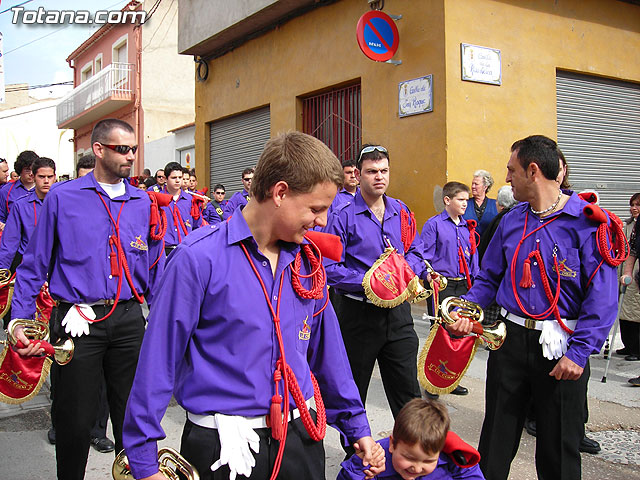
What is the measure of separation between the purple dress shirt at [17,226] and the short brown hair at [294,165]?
3.52m

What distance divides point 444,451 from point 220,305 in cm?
140

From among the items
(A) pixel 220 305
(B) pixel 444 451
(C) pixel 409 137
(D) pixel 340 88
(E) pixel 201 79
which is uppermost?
(E) pixel 201 79

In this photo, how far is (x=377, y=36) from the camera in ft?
31.7

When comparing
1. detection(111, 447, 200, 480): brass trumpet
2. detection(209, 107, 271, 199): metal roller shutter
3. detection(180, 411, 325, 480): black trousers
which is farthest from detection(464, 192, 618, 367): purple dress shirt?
detection(209, 107, 271, 199): metal roller shutter

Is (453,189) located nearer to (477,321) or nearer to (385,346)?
(385,346)

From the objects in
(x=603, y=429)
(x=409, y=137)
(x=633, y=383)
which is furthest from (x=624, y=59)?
(x=603, y=429)

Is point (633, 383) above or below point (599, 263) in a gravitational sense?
below

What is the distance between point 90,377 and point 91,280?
0.57 meters

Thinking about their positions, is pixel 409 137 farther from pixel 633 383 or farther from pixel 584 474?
pixel 584 474

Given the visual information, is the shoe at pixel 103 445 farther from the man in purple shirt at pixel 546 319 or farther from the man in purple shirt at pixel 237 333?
the man in purple shirt at pixel 237 333

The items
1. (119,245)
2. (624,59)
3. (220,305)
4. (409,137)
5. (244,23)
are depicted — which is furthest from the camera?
(244,23)

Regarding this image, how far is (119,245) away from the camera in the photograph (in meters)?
3.81

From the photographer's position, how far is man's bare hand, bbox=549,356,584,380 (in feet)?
10.5

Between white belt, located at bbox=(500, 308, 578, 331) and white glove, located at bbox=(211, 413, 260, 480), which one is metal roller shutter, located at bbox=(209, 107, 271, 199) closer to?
white belt, located at bbox=(500, 308, 578, 331)
